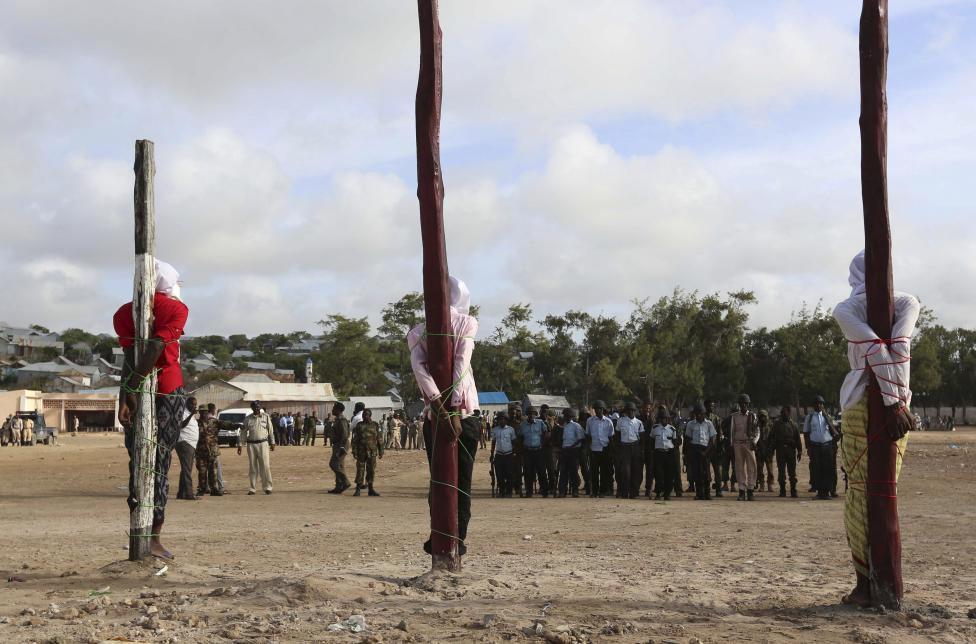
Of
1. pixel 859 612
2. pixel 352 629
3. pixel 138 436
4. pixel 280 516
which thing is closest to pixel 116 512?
pixel 280 516

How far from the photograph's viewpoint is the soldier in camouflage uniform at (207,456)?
18047 millimetres

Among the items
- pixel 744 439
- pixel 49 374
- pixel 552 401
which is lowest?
pixel 744 439

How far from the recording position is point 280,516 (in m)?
13.8

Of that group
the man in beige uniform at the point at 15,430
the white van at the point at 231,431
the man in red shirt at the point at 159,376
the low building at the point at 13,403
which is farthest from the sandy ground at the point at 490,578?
the low building at the point at 13,403

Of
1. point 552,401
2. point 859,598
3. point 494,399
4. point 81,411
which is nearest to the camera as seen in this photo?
point 859,598

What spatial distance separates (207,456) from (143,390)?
452 inches

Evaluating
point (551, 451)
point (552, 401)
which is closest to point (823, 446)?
point (551, 451)

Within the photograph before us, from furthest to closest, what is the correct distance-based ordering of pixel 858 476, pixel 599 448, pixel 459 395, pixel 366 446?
pixel 599 448, pixel 366 446, pixel 459 395, pixel 858 476

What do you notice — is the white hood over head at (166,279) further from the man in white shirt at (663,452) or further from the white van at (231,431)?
the white van at (231,431)

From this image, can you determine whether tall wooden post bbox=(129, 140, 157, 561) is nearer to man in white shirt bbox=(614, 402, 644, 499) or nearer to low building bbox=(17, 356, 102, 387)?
man in white shirt bbox=(614, 402, 644, 499)

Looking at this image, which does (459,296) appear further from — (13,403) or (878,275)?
(13,403)

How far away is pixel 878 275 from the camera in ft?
20.3

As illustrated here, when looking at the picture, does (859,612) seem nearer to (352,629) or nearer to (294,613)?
(352,629)

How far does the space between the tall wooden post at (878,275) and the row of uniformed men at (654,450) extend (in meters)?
11.2
